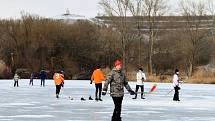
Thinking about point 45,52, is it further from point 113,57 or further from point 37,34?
point 113,57

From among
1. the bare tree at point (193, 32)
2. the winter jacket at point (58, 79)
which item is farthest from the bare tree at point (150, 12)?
the winter jacket at point (58, 79)

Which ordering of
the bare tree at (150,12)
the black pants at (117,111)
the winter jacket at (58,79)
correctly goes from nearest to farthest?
1. the black pants at (117,111)
2. the winter jacket at (58,79)
3. the bare tree at (150,12)

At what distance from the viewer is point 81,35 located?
6028cm

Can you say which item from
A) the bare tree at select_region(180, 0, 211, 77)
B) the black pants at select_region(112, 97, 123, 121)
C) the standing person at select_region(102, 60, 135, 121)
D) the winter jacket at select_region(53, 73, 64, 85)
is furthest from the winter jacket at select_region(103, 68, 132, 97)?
the bare tree at select_region(180, 0, 211, 77)

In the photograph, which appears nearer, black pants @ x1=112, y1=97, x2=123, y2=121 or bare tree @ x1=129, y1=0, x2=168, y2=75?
black pants @ x1=112, y1=97, x2=123, y2=121

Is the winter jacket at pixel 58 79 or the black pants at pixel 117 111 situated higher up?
the winter jacket at pixel 58 79

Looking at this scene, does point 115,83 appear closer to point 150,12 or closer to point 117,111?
point 117,111

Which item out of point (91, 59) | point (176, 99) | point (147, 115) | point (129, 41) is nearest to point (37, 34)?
point (91, 59)

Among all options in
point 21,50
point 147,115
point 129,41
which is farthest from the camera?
point 21,50

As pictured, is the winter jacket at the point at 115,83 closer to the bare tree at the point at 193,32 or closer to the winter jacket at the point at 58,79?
the winter jacket at the point at 58,79

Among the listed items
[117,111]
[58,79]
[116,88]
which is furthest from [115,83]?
[58,79]

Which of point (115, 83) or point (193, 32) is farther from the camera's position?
point (193, 32)

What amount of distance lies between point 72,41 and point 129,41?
9937 millimetres

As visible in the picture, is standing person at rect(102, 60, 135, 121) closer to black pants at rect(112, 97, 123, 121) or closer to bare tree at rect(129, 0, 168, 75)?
black pants at rect(112, 97, 123, 121)
